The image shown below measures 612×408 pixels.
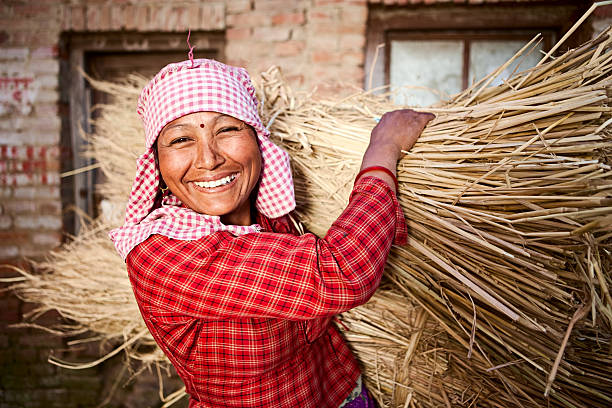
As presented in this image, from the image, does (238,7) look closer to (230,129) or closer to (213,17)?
(213,17)

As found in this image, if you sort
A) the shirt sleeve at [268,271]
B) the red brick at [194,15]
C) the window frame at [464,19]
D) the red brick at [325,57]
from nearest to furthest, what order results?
the shirt sleeve at [268,271], the window frame at [464,19], the red brick at [325,57], the red brick at [194,15]

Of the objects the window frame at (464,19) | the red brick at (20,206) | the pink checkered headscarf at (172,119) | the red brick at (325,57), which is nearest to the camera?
the pink checkered headscarf at (172,119)

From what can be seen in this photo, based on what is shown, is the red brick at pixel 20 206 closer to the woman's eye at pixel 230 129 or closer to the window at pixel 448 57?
the woman's eye at pixel 230 129

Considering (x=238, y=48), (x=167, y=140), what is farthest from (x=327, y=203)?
(x=238, y=48)

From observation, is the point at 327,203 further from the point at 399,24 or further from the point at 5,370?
the point at 5,370

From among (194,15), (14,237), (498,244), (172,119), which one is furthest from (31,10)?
(498,244)

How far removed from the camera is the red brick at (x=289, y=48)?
2084mm

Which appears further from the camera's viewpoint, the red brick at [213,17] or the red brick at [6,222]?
the red brick at [6,222]

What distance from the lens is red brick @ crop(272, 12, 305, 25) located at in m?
2.07

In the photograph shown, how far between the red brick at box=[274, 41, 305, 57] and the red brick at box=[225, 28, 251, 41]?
19 centimetres

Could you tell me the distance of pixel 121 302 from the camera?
1.51 meters

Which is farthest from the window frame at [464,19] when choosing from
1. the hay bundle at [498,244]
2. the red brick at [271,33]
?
the hay bundle at [498,244]

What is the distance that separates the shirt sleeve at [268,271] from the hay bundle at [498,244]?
223 mm

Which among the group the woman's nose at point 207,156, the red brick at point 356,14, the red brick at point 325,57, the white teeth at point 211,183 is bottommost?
the white teeth at point 211,183
